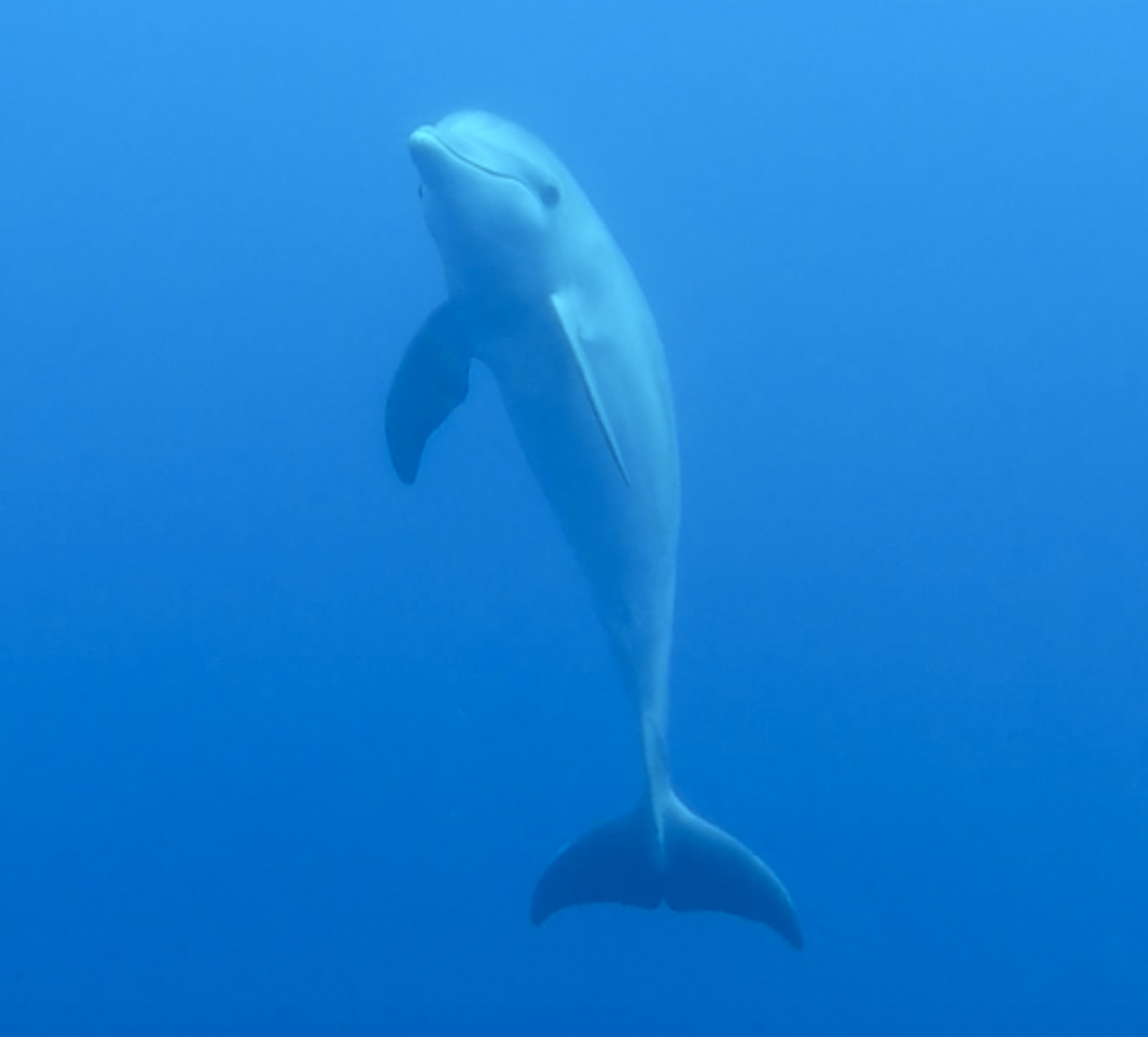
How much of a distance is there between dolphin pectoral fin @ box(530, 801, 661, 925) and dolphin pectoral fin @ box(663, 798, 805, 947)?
0.24 ft

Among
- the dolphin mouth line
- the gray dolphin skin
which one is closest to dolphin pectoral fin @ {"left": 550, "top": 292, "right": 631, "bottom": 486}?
the gray dolphin skin

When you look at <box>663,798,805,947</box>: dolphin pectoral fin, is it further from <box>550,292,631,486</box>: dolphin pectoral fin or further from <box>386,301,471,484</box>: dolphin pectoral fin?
<box>386,301,471,484</box>: dolphin pectoral fin

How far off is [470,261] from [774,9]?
46.9ft

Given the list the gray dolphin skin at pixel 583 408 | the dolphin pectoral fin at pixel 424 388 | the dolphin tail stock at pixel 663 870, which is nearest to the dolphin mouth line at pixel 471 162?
the gray dolphin skin at pixel 583 408

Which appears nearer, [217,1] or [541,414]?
[541,414]

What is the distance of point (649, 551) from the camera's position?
15.2ft

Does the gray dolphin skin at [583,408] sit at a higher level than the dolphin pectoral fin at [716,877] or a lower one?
higher

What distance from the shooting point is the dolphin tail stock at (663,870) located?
4.95 metres

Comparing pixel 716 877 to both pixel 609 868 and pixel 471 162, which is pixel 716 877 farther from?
pixel 471 162

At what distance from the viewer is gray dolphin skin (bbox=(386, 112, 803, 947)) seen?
3.92 m

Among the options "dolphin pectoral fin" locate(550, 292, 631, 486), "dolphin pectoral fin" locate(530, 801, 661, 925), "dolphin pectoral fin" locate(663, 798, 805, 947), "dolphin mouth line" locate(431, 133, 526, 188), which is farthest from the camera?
"dolphin pectoral fin" locate(530, 801, 661, 925)

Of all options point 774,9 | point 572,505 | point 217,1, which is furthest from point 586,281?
point 774,9

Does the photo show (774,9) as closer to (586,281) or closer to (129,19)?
(129,19)

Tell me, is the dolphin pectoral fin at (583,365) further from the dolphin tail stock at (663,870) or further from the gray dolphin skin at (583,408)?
the dolphin tail stock at (663,870)
